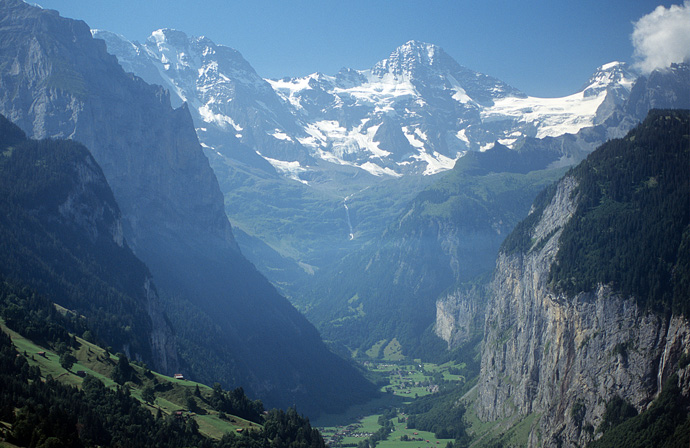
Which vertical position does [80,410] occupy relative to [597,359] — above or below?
above

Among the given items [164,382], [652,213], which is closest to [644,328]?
[652,213]

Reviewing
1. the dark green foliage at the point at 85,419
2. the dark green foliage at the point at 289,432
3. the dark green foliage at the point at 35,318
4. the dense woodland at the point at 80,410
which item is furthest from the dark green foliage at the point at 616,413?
the dark green foliage at the point at 35,318

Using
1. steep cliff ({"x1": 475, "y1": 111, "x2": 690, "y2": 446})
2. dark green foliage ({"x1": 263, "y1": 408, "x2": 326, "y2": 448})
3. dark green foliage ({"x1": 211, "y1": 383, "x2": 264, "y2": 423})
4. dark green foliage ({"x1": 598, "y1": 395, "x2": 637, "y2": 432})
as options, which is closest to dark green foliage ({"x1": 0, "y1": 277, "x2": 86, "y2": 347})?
dark green foliage ({"x1": 211, "y1": 383, "x2": 264, "y2": 423})

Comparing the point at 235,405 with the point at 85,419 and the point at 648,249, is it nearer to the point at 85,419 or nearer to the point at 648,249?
the point at 85,419

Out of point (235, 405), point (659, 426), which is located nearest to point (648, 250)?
point (659, 426)

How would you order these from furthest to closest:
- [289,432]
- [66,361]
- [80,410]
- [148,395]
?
[289,432]
[148,395]
[66,361]
[80,410]

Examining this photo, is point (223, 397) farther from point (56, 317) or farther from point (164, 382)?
point (56, 317)

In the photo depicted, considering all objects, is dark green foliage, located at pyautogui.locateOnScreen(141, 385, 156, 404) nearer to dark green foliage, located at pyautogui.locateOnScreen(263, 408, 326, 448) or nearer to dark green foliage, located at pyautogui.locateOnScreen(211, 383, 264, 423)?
dark green foliage, located at pyautogui.locateOnScreen(211, 383, 264, 423)

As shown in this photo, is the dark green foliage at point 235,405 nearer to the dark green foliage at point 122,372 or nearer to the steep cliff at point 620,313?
the dark green foliage at point 122,372

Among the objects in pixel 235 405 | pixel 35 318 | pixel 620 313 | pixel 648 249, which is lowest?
pixel 235 405
